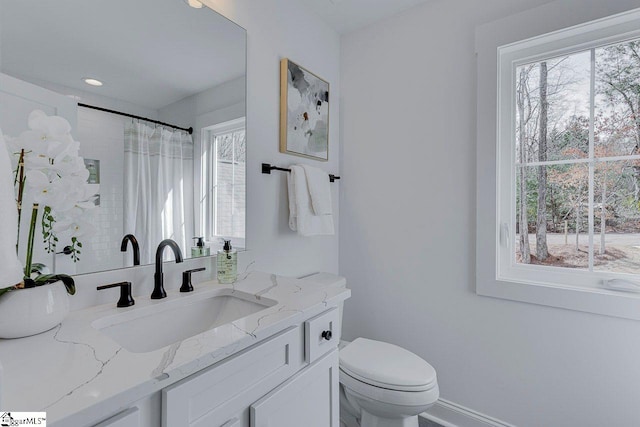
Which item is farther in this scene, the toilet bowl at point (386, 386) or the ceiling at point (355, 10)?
the ceiling at point (355, 10)

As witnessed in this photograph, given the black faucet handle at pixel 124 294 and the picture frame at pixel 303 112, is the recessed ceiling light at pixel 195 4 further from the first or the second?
the black faucet handle at pixel 124 294

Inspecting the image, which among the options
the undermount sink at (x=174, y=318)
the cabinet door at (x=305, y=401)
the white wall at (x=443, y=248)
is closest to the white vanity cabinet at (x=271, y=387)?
the cabinet door at (x=305, y=401)

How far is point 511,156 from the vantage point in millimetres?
1519

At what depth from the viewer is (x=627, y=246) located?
1.30m

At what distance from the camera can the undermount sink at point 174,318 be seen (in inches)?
33.0

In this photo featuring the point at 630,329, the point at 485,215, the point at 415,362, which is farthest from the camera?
the point at 485,215

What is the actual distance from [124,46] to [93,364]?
0.96 meters

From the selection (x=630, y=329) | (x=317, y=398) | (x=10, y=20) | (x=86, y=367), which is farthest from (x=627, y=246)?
(x=10, y=20)

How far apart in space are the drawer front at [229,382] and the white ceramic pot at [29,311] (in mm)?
364

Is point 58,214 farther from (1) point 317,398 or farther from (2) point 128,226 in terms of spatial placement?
(1) point 317,398

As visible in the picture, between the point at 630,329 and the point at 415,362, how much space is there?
→ 844 mm

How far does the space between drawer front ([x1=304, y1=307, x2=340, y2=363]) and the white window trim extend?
91cm

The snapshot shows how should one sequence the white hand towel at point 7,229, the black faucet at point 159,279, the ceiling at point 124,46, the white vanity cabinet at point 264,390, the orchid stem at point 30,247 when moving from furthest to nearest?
1. the black faucet at point 159,279
2. the ceiling at point 124,46
3. the orchid stem at point 30,247
4. the white vanity cabinet at point 264,390
5. the white hand towel at point 7,229

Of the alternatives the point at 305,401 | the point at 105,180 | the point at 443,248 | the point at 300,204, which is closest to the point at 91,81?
the point at 105,180
